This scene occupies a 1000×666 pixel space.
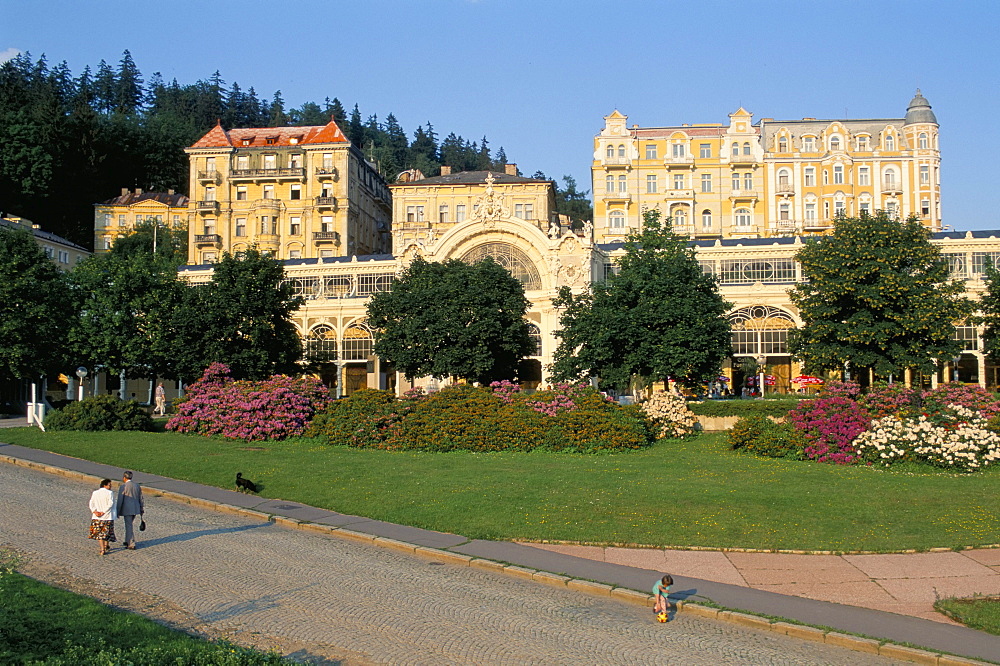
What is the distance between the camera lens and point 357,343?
231 ft

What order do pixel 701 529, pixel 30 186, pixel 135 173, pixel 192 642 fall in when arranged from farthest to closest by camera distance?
1. pixel 135 173
2. pixel 30 186
3. pixel 701 529
4. pixel 192 642

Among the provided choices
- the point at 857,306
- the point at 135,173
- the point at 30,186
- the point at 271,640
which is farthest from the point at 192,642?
the point at 135,173

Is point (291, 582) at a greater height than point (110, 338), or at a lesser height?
lesser

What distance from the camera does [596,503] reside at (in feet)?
69.5

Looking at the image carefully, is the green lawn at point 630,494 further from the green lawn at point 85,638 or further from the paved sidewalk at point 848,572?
the green lawn at point 85,638

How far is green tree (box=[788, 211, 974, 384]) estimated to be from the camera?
45344 mm

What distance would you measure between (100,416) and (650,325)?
2553 centimetres

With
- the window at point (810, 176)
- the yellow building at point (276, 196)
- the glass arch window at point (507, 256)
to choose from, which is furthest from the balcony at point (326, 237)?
the window at point (810, 176)

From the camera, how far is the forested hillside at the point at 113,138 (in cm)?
10169

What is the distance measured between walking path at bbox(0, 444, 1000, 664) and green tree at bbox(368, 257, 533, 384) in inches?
1104

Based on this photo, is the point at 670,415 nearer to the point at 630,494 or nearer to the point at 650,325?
the point at 650,325

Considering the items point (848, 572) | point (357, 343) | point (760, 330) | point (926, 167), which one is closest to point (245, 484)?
point (848, 572)

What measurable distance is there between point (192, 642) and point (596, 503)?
39.6ft

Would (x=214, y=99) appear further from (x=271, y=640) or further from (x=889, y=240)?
(x=271, y=640)
